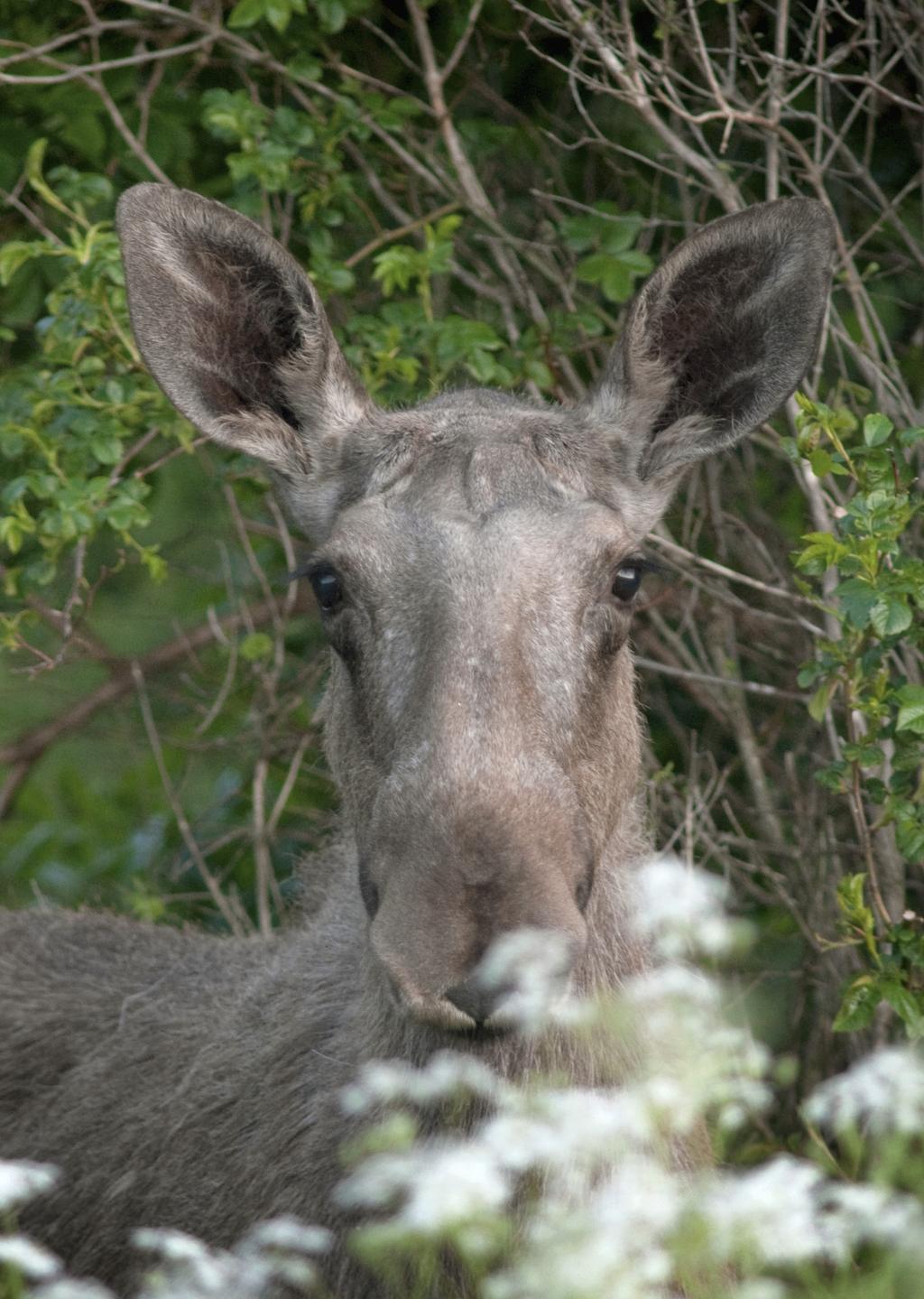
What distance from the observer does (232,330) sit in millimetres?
5355

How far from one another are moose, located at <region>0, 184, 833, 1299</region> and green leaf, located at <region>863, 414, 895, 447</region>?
0.28 metres

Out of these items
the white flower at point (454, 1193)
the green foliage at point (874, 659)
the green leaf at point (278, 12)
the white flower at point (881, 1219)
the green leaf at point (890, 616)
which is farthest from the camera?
the green leaf at point (278, 12)

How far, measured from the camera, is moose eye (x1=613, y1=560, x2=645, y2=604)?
14.9 ft

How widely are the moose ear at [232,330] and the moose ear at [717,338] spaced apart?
0.84 m

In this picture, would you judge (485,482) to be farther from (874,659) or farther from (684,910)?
(684,910)

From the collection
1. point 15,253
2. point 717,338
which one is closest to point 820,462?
point 717,338

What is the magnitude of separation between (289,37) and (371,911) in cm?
445

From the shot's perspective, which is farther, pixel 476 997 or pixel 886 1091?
pixel 476 997

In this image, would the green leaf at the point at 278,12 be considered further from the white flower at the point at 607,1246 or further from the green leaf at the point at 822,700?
the white flower at the point at 607,1246

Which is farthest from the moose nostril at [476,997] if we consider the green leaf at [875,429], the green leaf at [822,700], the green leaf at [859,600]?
the green leaf at [875,429]

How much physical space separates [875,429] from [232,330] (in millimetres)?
1922

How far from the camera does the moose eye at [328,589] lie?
4.55 m

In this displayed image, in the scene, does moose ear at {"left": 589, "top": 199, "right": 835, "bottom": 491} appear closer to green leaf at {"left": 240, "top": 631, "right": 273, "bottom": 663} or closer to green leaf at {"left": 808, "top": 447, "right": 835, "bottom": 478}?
green leaf at {"left": 808, "top": 447, "right": 835, "bottom": 478}

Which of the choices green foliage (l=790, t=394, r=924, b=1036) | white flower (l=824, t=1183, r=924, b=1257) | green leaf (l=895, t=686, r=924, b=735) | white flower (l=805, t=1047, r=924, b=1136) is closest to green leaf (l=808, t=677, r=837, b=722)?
green foliage (l=790, t=394, r=924, b=1036)
